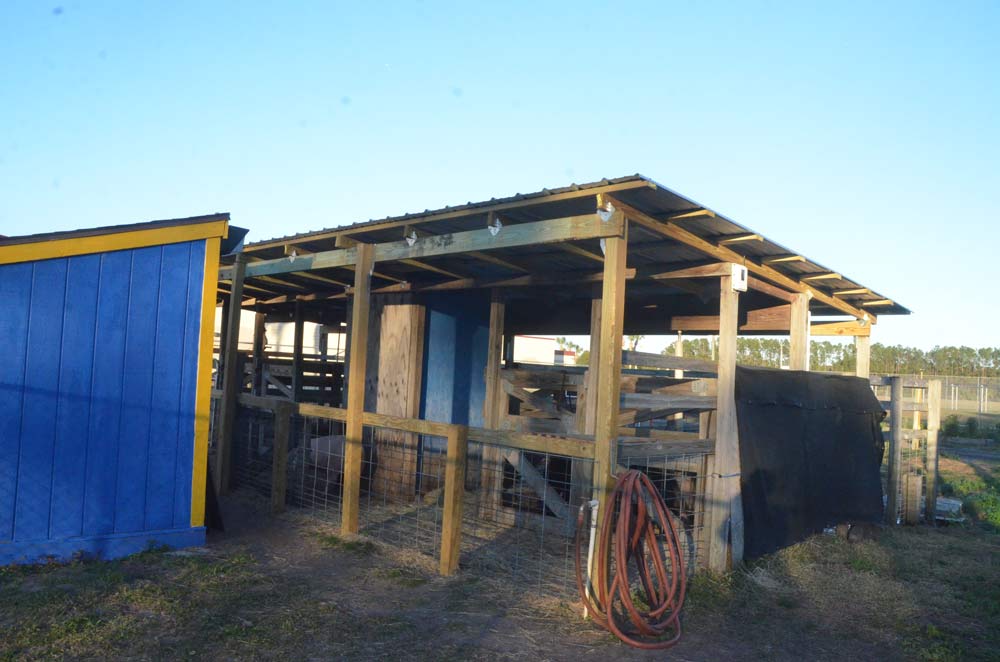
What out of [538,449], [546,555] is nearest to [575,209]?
[538,449]

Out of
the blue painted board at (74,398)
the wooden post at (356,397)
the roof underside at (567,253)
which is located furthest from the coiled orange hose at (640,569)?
the blue painted board at (74,398)

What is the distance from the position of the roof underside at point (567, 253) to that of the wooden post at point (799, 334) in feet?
0.85

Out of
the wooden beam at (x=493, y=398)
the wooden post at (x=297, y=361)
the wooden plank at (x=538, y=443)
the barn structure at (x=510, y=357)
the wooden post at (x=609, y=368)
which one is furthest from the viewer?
the wooden post at (x=297, y=361)

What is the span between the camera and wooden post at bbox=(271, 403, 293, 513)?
758cm

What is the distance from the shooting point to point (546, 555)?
20.9 ft

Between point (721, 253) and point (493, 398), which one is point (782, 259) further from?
point (493, 398)

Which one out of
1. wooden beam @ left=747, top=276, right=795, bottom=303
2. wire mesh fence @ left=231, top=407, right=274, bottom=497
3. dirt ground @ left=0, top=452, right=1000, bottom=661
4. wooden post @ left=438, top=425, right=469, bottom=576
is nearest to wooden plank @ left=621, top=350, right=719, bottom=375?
wooden beam @ left=747, top=276, right=795, bottom=303

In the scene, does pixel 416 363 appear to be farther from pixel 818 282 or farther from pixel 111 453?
pixel 818 282

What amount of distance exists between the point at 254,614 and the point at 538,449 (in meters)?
2.14

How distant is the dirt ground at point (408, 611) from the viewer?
4129mm

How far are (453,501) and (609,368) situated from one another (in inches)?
68.1

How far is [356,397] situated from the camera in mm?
6797

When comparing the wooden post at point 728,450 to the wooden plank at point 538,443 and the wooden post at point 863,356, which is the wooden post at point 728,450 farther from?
the wooden post at point 863,356

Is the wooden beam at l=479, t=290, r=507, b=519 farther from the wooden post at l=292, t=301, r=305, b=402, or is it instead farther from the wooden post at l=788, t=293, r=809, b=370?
the wooden post at l=292, t=301, r=305, b=402
